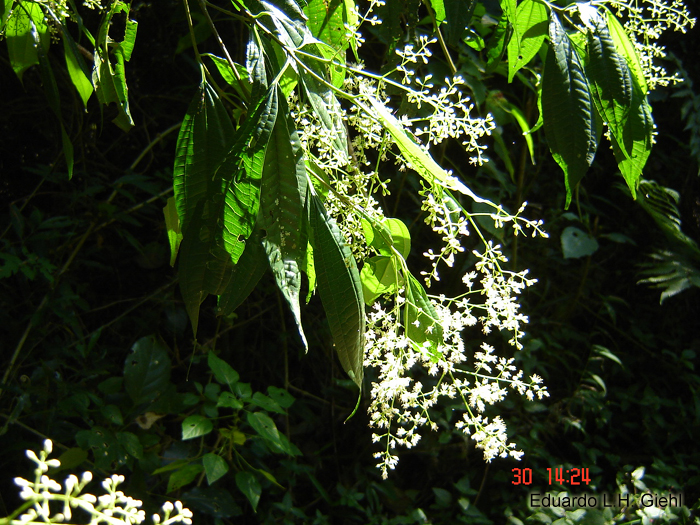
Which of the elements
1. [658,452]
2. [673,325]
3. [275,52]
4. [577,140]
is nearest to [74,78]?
[275,52]

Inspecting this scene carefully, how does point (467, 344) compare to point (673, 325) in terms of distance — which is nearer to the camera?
point (467, 344)

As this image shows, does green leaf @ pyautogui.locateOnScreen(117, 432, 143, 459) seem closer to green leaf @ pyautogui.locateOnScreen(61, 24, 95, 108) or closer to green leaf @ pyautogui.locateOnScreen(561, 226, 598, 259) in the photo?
green leaf @ pyautogui.locateOnScreen(61, 24, 95, 108)

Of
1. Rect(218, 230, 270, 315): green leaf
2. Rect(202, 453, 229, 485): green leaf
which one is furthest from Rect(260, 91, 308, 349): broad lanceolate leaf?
Rect(202, 453, 229, 485): green leaf

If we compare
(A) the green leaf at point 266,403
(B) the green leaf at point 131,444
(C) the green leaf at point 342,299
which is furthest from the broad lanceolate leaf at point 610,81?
(B) the green leaf at point 131,444

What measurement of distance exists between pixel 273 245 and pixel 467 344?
1.39 m

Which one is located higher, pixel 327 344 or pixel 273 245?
pixel 273 245

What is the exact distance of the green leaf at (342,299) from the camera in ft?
1.51

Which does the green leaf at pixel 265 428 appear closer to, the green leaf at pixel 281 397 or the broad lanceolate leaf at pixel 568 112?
the green leaf at pixel 281 397

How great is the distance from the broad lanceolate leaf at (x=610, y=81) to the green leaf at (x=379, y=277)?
0.27 m

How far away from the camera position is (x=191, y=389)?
1.68 m

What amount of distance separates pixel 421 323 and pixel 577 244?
1.44 metres

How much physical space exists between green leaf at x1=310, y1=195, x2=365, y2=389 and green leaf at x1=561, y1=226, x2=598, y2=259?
151cm

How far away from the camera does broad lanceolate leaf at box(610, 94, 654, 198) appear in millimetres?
611

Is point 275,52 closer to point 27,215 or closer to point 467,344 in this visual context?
point 467,344
